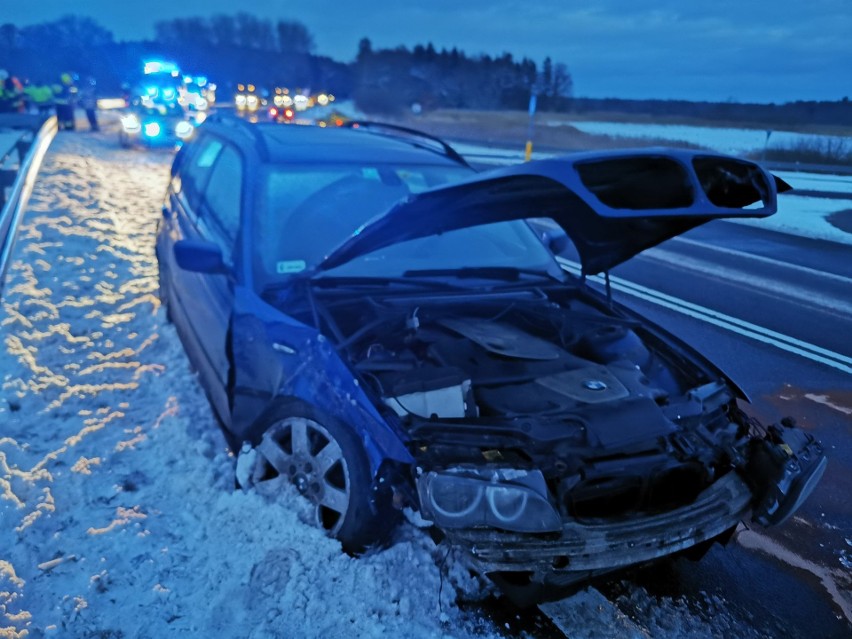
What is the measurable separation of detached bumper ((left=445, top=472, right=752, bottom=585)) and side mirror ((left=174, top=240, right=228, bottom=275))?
188cm

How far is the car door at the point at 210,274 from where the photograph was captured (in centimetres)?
337

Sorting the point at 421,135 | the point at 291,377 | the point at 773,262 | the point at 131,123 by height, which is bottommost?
the point at 773,262

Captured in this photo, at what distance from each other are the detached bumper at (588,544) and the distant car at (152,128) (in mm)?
18660

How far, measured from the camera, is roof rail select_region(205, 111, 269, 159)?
3809 millimetres

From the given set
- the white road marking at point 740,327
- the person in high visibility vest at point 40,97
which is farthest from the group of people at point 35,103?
the white road marking at point 740,327

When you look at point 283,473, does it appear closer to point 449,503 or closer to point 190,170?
point 449,503

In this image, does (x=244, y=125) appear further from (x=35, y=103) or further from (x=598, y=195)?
(x=35, y=103)

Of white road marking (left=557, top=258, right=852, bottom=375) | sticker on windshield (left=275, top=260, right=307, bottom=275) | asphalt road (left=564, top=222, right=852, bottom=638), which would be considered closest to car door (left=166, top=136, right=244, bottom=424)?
sticker on windshield (left=275, top=260, right=307, bottom=275)

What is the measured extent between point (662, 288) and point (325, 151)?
514 centimetres

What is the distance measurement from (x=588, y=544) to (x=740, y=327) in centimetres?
488

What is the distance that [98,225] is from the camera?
913 cm

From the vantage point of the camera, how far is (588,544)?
2.12 m

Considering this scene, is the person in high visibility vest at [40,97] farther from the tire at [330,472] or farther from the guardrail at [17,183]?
the tire at [330,472]

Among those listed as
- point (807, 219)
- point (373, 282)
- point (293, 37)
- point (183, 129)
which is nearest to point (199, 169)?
point (373, 282)
